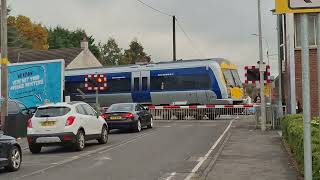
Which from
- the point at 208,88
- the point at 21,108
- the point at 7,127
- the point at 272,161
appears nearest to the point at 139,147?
the point at 272,161

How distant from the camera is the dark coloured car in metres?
24.9

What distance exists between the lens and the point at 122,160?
15758 mm

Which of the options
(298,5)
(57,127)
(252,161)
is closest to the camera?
(298,5)

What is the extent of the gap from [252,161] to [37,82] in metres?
20.0

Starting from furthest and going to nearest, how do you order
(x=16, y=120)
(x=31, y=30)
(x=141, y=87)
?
(x=31, y=30) < (x=141, y=87) < (x=16, y=120)

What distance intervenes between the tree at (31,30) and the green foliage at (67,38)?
139 inches

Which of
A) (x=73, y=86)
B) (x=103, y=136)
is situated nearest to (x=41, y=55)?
(x=73, y=86)

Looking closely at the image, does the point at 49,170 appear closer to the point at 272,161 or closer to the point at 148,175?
the point at 148,175

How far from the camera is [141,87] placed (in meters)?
41.0

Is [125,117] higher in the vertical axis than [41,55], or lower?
lower

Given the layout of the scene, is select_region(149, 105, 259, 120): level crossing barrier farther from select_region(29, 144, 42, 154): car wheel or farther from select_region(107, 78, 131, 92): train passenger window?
select_region(29, 144, 42, 154): car wheel

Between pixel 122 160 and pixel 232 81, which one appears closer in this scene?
pixel 122 160

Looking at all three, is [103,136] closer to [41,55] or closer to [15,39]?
[41,55]

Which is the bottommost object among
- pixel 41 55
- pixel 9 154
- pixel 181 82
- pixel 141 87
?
pixel 9 154
